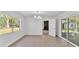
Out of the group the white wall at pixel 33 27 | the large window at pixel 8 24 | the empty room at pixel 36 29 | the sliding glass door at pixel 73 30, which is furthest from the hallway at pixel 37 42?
the large window at pixel 8 24

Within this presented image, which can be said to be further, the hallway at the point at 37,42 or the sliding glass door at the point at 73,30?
the sliding glass door at the point at 73,30

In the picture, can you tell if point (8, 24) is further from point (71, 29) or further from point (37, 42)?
point (71, 29)

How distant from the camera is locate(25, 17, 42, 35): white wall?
344 centimetres

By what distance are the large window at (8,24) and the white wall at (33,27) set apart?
384 mm

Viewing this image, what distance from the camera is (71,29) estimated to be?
3350mm

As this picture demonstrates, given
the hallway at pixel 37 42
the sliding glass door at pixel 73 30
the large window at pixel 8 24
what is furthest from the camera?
the sliding glass door at pixel 73 30

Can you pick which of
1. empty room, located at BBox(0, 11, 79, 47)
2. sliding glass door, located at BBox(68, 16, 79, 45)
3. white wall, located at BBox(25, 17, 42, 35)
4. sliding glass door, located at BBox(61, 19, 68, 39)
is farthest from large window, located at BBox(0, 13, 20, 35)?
sliding glass door, located at BBox(68, 16, 79, 45)

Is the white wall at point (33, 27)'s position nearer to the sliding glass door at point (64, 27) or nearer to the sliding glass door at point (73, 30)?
the sliding glass door at point (64, 27)

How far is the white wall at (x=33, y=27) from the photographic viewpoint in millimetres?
3436

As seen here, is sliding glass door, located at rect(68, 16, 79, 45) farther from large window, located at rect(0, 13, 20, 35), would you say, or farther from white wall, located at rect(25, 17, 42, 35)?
large window, located at rect(0, 13, 20, 35)
